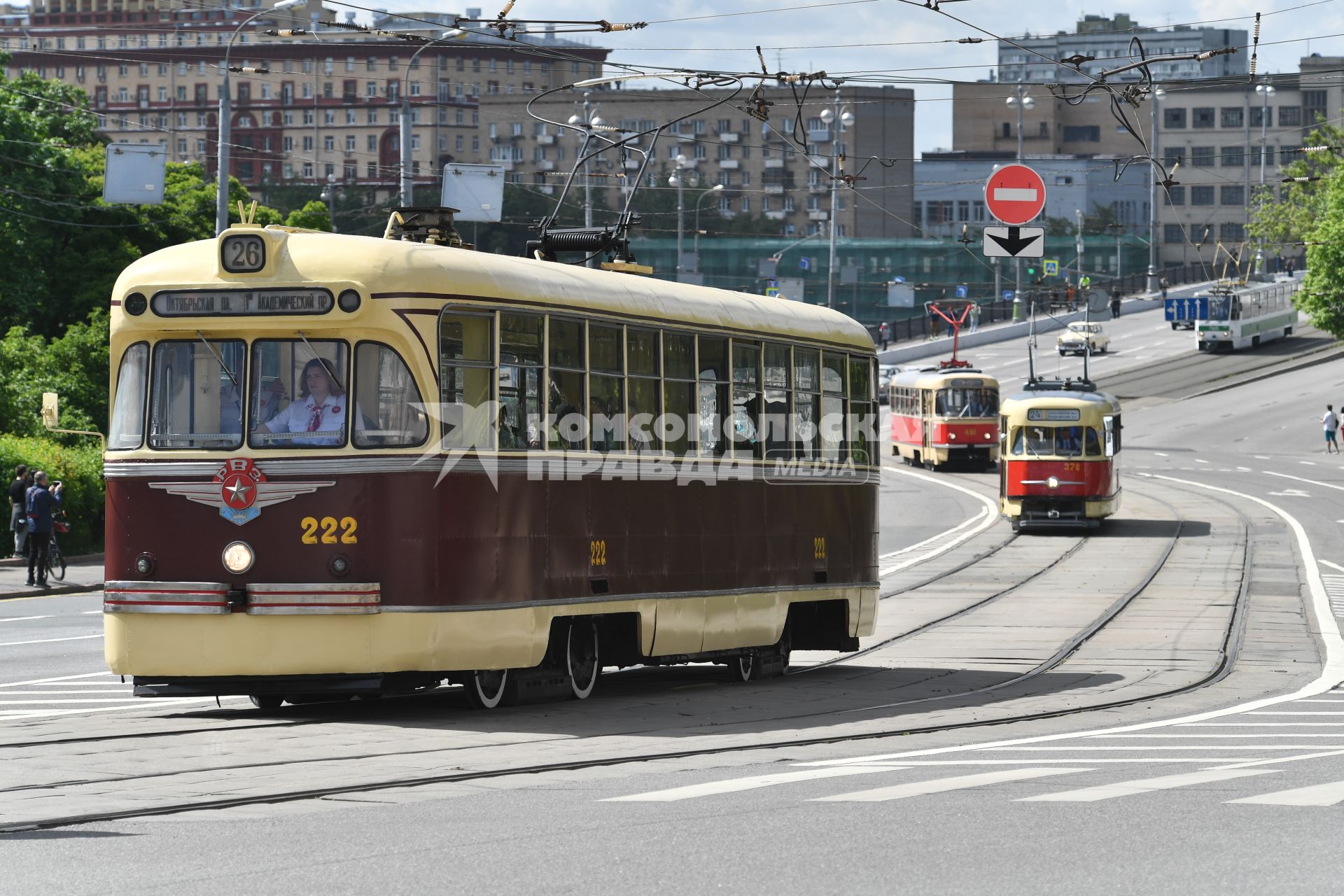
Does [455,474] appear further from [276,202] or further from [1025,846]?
[276,202]

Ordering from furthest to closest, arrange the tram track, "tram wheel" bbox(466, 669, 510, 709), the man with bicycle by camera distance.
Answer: the man with bicycle, "tram wheel" bbox(466, 669, 510, 709), the tram track

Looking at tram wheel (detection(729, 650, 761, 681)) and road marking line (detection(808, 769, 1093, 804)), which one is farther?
tram wheel (detection(729, 650, 761, 681))

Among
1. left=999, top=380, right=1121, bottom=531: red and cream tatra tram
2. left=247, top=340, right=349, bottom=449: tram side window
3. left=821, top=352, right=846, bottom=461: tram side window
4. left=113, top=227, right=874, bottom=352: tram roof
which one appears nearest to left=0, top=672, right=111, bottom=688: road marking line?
left=113, top=227, right=874, bottom=352: tram roof

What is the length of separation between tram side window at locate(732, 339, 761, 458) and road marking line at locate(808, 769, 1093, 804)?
235 inches

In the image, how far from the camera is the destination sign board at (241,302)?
13.3 m

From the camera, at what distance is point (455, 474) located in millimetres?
13516

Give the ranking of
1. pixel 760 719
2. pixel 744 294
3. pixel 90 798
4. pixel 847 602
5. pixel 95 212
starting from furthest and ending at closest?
1. pixel 95 212
2. pixel 847 602
3. pixel 744 294
4. pixel 760 719
5. pixel 90 798

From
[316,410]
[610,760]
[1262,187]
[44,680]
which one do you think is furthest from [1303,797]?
[1262,187]

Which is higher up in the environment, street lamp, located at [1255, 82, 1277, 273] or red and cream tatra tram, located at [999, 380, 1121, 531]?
street lamp, located at [1255, 82, 1277, 273]

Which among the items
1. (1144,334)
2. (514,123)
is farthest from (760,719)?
(514,123)

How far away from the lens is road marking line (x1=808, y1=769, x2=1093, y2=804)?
32.9ft

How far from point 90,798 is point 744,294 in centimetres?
917

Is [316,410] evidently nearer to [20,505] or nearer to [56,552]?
[56,552]

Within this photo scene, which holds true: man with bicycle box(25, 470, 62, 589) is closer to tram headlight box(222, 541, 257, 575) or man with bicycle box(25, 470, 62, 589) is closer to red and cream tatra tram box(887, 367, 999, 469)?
tram headlight box(222, 541, 257, 575)
